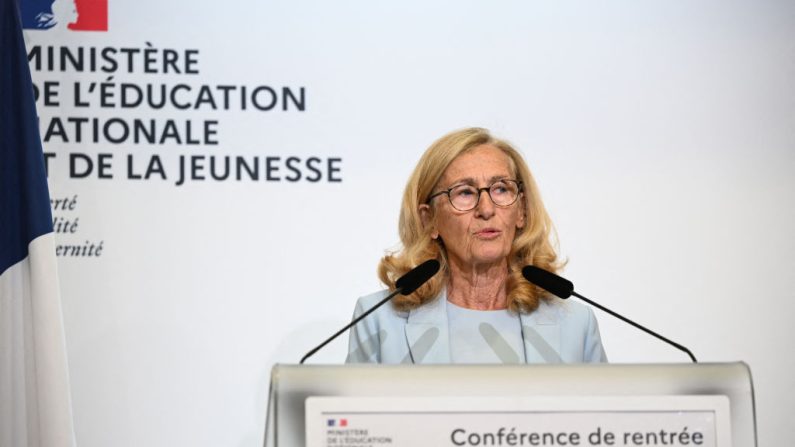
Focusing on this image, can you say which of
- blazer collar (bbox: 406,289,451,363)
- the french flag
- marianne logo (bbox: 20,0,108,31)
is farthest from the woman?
marianne logo (bbox: 20,0,108,31)

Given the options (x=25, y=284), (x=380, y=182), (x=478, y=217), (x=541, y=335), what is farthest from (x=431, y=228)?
(x=25, y=284)

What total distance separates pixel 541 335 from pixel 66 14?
219cm

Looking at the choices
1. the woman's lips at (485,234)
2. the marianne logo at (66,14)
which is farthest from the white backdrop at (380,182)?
the woman's lips at (485,234)

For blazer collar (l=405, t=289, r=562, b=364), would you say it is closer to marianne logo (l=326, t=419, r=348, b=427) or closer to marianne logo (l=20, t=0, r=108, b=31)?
marianne logo (l=326, t=419, r=348, b=427)

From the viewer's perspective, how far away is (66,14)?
3395 millimetres

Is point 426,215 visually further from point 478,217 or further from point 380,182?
point 380,182

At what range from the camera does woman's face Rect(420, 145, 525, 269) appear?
2.67m

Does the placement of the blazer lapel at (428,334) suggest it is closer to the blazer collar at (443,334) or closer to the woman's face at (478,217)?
the blazer collar at (443,334)

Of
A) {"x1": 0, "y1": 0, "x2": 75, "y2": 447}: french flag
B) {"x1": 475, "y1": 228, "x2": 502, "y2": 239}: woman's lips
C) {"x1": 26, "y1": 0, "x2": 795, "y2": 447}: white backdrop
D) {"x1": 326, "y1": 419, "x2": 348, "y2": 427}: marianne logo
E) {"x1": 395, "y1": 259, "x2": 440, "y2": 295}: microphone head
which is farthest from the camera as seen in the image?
{"x1": 26, "y1": 0, "x2": 795, "y2": 447}: white backdrop

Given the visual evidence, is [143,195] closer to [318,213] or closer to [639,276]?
[318,213]

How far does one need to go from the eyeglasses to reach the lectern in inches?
51.3

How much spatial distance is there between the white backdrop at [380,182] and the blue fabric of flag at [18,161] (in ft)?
0.88

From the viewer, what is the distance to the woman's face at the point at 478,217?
2.67 m

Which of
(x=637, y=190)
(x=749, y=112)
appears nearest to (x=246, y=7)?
(x=637, y=190)
